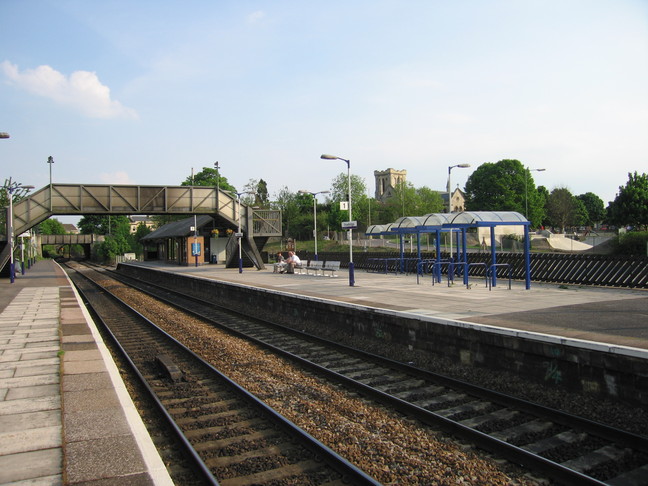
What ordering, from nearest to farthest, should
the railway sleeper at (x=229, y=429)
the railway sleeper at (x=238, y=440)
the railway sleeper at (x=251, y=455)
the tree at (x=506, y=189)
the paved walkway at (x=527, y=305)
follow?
1. the railway sleeper at (x=251, y=455)
2. the railway sleeper at (x=238, y=440)
3. the railway sleeper at (x=229, y=429)
4. the paved walkway at (x=527, y=305)
5. the tree at (x=506, y=189)

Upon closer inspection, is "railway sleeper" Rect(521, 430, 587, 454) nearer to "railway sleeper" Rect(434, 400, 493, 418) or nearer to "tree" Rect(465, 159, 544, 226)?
"railway sleeper" Rect(434, 400, 493, 418)

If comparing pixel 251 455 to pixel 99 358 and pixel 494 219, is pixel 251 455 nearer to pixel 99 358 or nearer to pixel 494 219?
pixel 99 358

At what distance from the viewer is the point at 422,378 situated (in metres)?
8.29

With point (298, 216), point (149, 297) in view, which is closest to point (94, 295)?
point (149, 297)

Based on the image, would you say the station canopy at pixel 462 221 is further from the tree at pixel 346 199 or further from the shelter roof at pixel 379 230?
the tree at pixel 346 199

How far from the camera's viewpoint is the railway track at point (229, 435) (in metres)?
4.87

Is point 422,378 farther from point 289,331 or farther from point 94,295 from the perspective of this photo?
point 94,295

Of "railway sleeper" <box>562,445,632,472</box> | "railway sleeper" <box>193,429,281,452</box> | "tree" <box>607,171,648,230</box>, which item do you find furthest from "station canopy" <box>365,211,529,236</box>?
"tree" <box>607,171,648,230</box>

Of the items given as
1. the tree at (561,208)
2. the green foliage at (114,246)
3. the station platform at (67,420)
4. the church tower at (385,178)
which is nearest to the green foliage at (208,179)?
the green foliage at (114,246)

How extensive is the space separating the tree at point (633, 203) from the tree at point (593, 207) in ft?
210

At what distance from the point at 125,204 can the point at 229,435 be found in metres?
26.9

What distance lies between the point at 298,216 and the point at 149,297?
5741cm

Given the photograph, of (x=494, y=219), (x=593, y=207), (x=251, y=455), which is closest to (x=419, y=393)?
(x=251, y=455)

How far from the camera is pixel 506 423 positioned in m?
6.20
